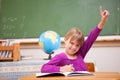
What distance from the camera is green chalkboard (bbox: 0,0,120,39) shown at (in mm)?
3143

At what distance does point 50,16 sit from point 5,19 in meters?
0.66

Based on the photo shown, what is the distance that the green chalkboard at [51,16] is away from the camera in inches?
124

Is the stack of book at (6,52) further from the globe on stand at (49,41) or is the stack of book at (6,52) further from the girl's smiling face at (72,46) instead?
the girl's smiling face at (72,46)

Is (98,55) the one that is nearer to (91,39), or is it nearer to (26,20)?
(26,20)

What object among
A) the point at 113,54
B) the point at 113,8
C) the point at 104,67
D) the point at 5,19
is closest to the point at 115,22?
the point at 113,8

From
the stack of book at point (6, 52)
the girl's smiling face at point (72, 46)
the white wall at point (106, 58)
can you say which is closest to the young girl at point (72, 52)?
→ the girl's smiling face at point (72, 46)

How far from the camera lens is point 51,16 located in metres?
3.28

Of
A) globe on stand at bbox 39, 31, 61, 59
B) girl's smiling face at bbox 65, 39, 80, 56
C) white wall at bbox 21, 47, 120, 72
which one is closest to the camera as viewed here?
girl's smiling face at bbox 65, 39, 80, 56

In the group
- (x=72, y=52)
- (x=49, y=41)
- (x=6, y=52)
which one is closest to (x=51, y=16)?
(x=49, y=41)

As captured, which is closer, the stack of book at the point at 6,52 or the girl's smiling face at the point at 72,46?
the girl's smiling face at the point at 72,46

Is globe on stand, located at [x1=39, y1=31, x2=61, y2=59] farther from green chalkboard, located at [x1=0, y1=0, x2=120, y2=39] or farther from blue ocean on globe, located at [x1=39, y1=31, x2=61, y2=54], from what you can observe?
green chalkboard, located at [x1=0, y1=0, x2=120, y2=39]

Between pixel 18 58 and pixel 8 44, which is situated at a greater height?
pixel 8 44

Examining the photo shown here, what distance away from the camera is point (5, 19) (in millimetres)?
3348

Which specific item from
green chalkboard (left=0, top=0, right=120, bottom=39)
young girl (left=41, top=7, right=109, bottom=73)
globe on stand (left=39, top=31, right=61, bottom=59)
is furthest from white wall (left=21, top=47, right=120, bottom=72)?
young girl (left=41, top=7, right=109, bottom=73)
